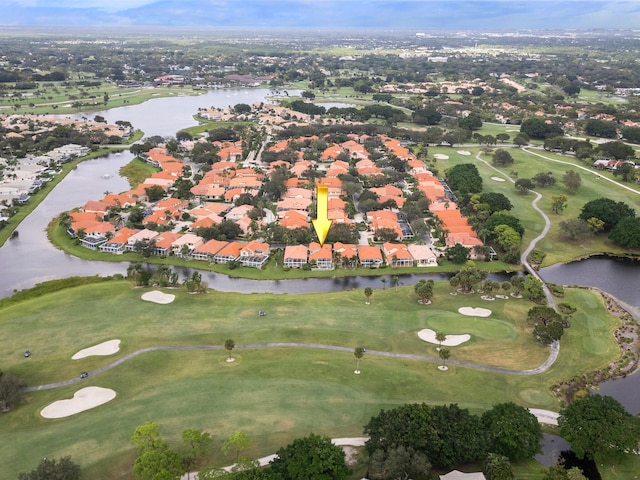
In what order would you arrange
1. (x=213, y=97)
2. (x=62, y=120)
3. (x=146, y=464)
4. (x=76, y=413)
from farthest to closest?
(x=213, y=97) → (x=62, y=120) → (x=76, y=413) → (x=146, y=464)

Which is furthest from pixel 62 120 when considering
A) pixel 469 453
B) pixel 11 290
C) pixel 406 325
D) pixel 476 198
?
pixel 469 453

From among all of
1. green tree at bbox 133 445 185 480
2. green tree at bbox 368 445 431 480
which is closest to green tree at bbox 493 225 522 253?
green tree at bbox 368 445 431 480

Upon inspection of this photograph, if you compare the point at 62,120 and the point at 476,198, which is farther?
the point at 62,120

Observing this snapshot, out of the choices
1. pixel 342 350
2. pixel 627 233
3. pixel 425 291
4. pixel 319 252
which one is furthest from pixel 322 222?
pixel 627 233

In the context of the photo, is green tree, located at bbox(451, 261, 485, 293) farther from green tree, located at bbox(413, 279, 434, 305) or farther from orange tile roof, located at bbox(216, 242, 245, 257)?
orange tile roof, located at bbox(216, 242, 245, 257)

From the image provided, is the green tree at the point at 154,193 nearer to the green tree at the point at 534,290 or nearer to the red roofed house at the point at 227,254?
the red roofed house at the point at 227,254

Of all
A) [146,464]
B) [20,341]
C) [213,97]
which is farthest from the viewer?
[213,97]

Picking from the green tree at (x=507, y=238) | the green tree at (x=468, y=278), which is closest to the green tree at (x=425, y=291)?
the green tree at (x=468, y=278)

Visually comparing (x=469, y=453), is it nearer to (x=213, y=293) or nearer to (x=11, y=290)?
(x=213, y=293)
